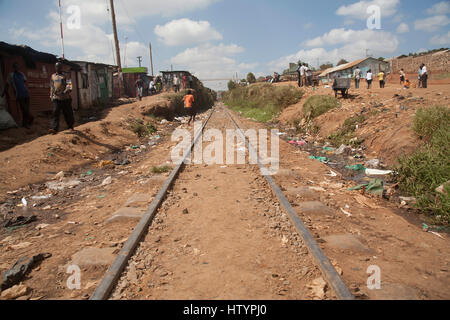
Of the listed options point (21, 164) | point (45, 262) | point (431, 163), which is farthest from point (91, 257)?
point (431, 163)

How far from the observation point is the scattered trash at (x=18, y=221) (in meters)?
4.16

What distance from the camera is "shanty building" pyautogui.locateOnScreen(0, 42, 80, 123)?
9.39 meters

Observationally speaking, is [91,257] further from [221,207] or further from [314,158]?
[314,158]

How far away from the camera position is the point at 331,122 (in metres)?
11.0

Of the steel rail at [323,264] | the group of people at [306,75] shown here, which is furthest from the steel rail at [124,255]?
the group of people at [306,75]

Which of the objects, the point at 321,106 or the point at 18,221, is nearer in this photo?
the point at 18,221

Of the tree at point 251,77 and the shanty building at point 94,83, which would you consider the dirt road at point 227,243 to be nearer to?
the shanty building at point 94,83

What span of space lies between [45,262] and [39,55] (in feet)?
35.6

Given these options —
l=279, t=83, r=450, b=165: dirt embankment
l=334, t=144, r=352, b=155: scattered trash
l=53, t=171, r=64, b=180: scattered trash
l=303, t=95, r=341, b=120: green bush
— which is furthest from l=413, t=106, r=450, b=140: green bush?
l=53, t=171, r=64, b=180: scattered trash

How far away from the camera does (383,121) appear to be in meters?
8.58

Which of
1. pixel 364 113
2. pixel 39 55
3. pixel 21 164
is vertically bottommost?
pixel 21 164

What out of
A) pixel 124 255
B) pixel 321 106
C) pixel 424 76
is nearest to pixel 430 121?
pixel 124 255

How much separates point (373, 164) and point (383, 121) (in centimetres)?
260

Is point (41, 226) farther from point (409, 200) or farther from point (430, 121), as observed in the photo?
point (430, 121)
